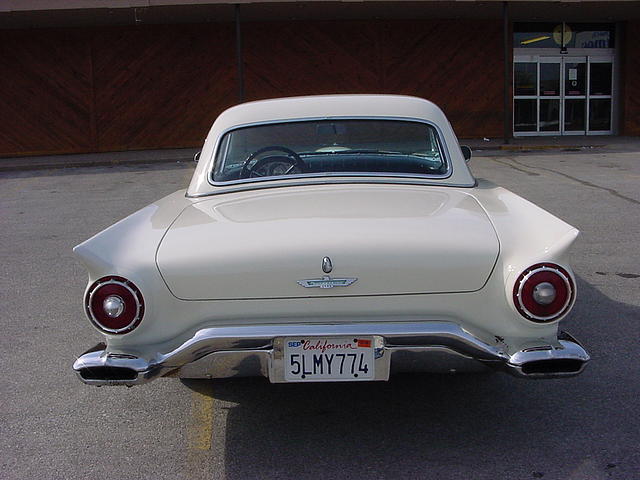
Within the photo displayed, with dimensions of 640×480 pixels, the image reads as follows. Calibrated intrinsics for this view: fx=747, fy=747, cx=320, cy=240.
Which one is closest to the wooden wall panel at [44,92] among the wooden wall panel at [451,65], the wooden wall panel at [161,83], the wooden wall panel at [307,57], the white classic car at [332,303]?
the wooden wall panel at [161,83]

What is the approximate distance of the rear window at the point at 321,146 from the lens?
4.44 m

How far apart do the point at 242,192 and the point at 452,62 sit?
17798 mm

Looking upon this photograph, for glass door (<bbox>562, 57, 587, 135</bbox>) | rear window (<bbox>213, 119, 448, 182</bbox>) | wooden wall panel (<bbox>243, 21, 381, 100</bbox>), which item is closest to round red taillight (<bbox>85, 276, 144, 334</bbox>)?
rear window (<bbox>213, 119, 448, 182</bbox>)

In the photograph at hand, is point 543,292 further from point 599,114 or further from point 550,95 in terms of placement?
point 599,114

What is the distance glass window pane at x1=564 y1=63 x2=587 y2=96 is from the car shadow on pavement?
18.9 metres

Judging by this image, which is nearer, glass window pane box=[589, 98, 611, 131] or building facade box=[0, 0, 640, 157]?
building facade box=[0, 0, 640, 157]

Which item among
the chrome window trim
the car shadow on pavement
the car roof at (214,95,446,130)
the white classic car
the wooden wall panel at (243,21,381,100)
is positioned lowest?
the car shadow on pavement

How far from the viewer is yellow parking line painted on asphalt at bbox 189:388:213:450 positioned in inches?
135

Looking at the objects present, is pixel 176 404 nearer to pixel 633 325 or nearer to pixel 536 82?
pixel 633 325

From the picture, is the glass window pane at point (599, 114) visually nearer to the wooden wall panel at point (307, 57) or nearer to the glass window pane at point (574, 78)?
the glass window pane at point (574, 78)

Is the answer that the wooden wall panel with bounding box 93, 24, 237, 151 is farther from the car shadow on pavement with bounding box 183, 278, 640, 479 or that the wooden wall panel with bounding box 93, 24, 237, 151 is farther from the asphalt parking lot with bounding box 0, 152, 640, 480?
the car shadow on pavement with bounding box 183, 278, 640, 479

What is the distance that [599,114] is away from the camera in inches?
874

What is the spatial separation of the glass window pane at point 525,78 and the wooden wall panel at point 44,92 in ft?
39.2

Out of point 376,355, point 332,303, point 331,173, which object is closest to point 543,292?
point 376,355
